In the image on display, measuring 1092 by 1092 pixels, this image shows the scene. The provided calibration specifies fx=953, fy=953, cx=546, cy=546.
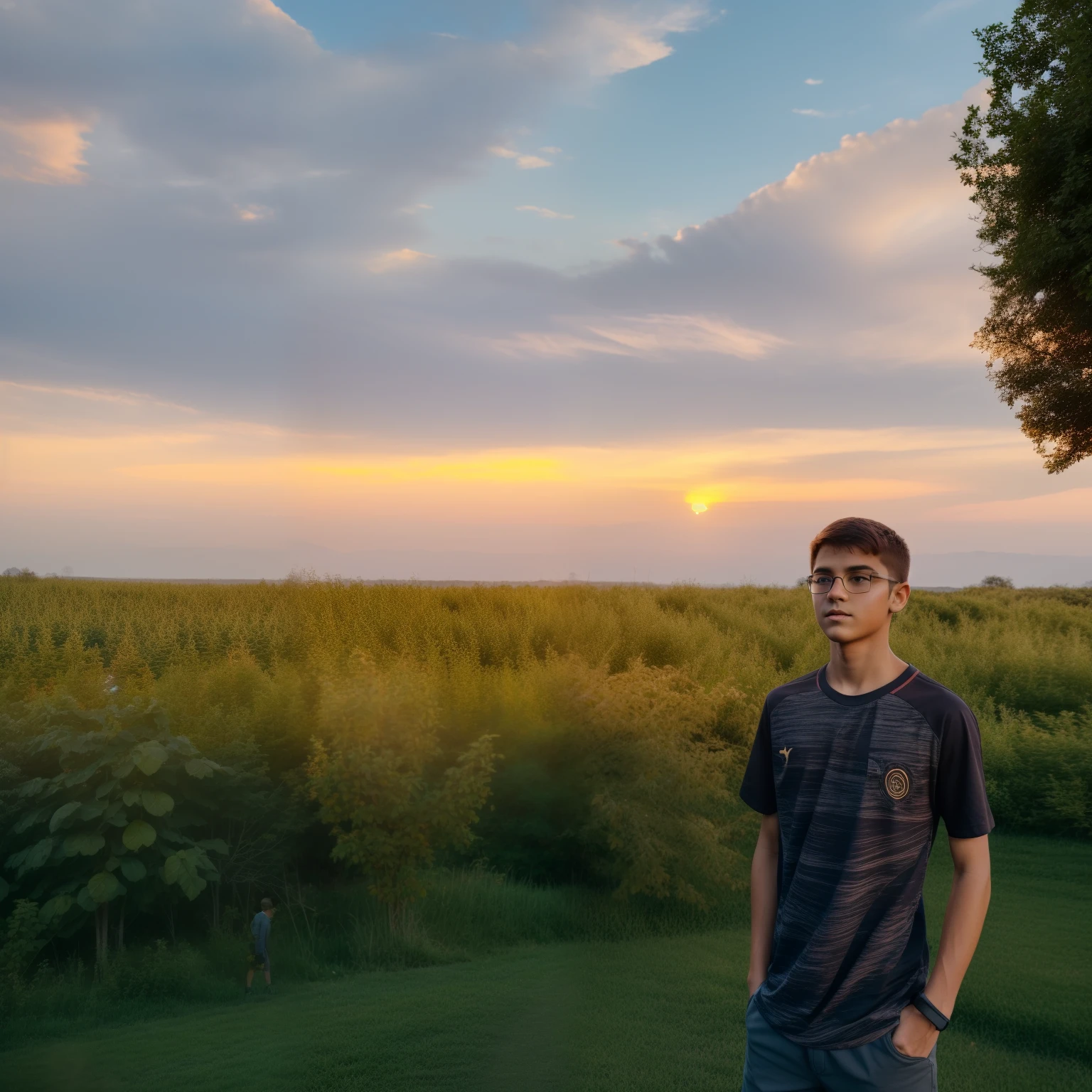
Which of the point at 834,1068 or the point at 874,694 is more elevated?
the point at 874,694

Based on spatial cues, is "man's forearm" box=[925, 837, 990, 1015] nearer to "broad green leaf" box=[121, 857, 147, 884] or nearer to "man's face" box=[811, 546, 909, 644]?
"man's face" box=[811, 546, 909, 644]

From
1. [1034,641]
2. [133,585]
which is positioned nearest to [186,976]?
[133,585]

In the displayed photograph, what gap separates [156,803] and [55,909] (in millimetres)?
1025

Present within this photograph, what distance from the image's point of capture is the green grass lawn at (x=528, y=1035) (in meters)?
5.61

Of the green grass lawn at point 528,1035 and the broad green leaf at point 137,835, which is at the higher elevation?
the broad green leaf at point 137,835

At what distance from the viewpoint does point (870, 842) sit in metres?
2.44

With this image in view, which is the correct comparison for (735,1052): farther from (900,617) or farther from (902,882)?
(900,617)

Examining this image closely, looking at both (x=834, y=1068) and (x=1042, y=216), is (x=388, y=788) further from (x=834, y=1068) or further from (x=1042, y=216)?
(x=1042, y=216)

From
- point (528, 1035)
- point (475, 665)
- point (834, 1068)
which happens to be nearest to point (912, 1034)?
point (834, 1068)

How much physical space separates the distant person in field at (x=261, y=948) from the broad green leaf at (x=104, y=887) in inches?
39.8

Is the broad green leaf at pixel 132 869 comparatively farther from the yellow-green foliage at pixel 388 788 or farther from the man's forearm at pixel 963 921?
the man's forearm at pixel 963 921

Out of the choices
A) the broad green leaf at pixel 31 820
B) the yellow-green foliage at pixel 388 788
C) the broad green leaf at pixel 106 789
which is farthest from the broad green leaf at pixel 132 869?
the yellow-green foliage at pixel 388 788

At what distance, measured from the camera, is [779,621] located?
19.1 m

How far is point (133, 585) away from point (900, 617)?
1765 centimetres
